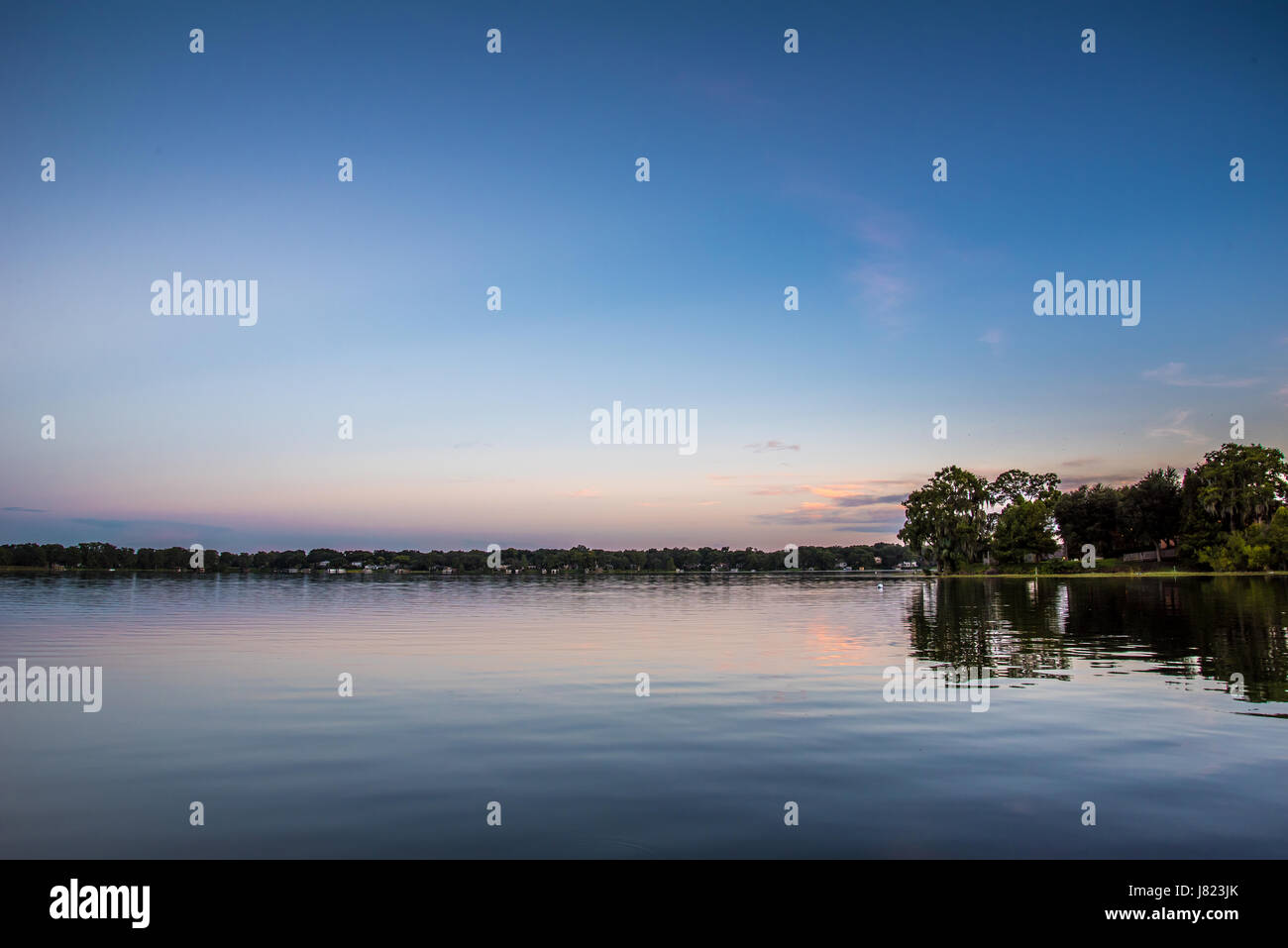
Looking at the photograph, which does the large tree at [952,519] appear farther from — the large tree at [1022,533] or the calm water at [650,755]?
the calm water at [650,755]

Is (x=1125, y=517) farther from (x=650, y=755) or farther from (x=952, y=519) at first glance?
(x=650, y=755)

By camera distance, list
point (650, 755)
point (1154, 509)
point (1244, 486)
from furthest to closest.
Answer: point (1154, 509) < point (1244, 486) < point (650, 755)

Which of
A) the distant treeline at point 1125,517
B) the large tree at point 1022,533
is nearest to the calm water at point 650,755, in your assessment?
Result: the distant treeline at point 1125,517

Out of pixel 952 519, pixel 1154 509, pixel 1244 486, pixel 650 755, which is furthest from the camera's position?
pixel 952 519

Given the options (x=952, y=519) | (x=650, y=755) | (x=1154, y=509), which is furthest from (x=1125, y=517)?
(x=650, y=755)

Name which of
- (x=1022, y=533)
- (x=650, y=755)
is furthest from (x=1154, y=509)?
(x=650, y=755)

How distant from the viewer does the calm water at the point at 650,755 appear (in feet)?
30.9

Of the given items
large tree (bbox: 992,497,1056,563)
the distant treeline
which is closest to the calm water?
the distant treeline

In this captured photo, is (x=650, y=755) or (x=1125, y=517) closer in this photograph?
(x=650, y=755)

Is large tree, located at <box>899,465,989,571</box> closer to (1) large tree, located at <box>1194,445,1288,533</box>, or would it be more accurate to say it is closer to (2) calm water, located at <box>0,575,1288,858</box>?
(1) large tree, located at <box>1194,445,1288,533</box>

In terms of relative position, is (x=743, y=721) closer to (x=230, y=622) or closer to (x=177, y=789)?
(x=177, y=789)

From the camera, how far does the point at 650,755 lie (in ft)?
43.8

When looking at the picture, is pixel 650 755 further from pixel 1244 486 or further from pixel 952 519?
pixel 952 519
